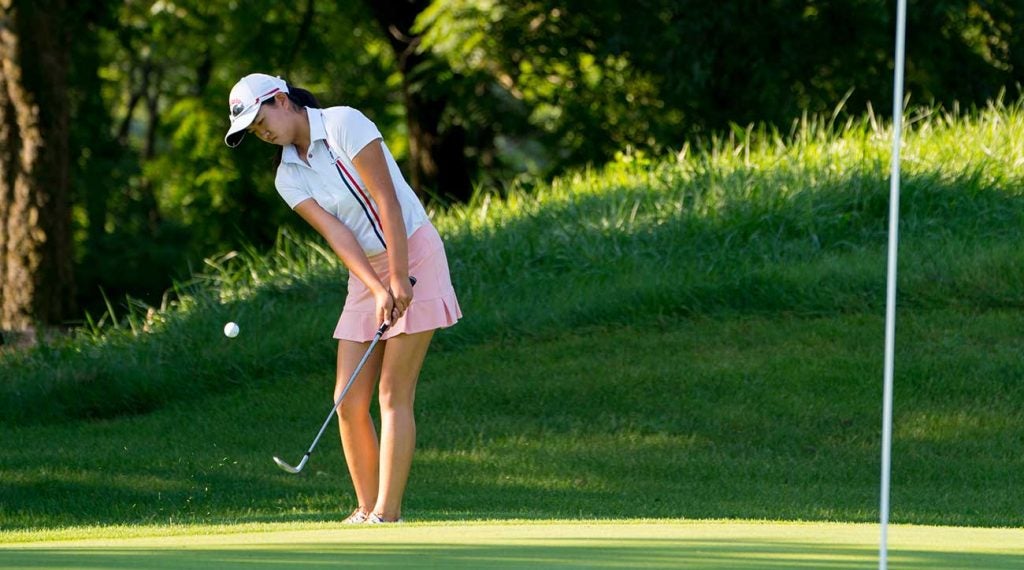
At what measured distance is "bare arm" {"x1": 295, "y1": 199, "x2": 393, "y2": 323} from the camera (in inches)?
212

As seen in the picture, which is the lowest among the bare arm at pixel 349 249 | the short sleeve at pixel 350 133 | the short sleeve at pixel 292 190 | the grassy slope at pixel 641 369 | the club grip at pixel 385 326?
the grassy slope at pixel 641 369

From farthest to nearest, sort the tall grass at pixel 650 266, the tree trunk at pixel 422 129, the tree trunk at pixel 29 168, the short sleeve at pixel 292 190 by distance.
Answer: the tree trunk at pixel 422 129, the tree trunk at pixel 29 168, the tall grass at pixel 650 266, the short sleeve at pixel 292 190

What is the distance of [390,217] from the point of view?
5.39 meters

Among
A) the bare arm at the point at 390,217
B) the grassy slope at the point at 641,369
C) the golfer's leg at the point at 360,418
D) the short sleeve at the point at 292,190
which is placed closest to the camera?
the bare arm at the point at 390,217

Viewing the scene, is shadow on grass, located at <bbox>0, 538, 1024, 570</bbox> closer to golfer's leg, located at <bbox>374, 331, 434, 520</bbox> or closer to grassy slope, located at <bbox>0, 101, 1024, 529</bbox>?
golfer's leg, located at <bbox>374, 331, 434, 520</bbox>

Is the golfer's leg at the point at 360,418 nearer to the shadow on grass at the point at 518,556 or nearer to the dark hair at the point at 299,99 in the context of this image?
the dark hair at the point at 299,99

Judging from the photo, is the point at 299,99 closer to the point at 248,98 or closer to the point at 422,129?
the point at 248,98

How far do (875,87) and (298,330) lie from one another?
29.3ft

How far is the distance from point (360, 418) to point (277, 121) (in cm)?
117

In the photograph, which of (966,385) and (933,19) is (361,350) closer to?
(966,385)

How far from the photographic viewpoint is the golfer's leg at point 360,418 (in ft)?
18.9

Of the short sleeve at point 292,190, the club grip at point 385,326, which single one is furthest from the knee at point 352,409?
the short sleeve at point 292,190

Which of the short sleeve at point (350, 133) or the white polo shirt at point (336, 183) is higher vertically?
the short sleeve at point (350, 133)

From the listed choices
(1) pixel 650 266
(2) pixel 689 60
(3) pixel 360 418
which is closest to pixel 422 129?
(2) pixel 689 60
